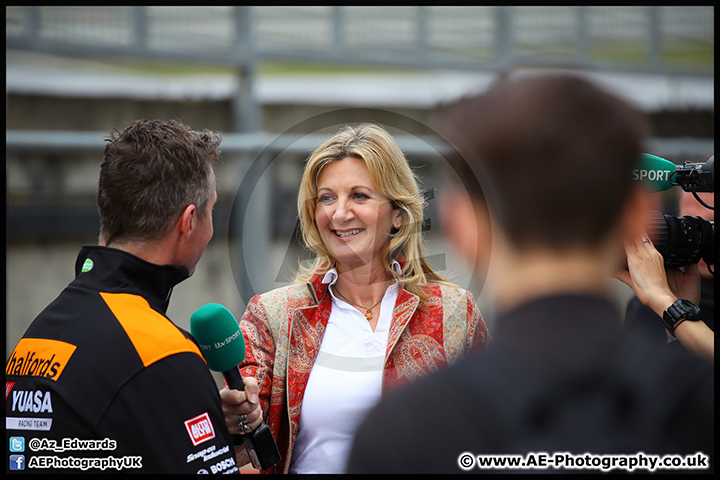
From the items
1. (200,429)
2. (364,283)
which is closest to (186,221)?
(200,429)

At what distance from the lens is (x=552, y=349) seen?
0.83 meters

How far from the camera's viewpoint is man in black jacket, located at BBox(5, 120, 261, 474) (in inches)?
52.0

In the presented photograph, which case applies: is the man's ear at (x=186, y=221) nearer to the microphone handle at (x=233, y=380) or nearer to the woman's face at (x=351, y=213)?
the microphone handle at (x=233, y=380)

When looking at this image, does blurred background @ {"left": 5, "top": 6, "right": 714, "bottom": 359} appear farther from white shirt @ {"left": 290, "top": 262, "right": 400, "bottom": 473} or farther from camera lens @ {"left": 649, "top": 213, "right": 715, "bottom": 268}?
camera lens @ {"left": 649, "top": 213, "right": 715, "bottom": 268}

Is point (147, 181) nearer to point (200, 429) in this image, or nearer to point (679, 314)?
point (200, 429)

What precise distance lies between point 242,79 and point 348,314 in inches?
107

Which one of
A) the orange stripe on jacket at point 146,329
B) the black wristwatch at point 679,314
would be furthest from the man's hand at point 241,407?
the black wristwatch at point 679,314

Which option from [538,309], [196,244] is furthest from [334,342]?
[538,309]

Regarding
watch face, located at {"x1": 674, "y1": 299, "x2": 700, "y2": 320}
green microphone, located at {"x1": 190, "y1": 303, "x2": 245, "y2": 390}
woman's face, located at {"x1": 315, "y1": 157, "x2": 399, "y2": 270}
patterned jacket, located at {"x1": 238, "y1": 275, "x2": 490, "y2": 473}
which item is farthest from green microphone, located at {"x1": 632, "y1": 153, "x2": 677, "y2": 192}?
green microphone, located at {"x1": 190, "y1": 303, "x2": 245, "y2": 390}

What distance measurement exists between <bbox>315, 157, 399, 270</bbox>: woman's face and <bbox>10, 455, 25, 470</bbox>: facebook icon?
1111mm

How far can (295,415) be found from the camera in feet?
6.25

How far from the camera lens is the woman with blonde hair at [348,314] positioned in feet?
6.26

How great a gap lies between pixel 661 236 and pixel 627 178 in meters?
1.21

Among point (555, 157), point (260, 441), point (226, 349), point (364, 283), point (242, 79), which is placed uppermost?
point (242, 79)
